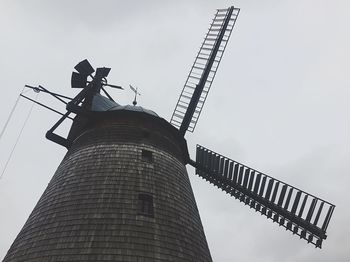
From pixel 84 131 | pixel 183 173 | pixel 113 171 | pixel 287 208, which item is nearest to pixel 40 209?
pixel 113 171

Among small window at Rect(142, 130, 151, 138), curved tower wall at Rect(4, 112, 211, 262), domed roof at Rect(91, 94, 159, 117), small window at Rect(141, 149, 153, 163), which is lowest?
curved tower wall at Rect(4, 112, 211, 262)

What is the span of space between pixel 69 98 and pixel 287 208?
9779 mm

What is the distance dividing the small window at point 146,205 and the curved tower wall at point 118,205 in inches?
0.4

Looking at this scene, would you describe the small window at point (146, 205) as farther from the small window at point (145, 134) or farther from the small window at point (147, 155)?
the small window at point (145, 134)

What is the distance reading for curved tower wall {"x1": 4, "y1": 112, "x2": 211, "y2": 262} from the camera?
27.1ft

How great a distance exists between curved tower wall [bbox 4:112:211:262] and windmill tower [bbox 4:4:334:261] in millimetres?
25

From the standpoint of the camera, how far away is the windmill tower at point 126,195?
8383 millimetres

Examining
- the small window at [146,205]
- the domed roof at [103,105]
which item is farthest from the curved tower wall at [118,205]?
the domed roof at [103,105]

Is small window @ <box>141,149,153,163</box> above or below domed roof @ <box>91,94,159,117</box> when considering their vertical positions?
below

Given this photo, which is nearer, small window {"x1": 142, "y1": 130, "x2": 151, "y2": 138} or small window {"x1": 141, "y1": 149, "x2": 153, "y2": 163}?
small window {"x1": 141, "y1": 149, "x2": 153, "y2": 163}

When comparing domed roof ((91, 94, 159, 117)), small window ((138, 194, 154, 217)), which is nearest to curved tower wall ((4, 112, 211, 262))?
small window ((138, 194, 154, 217))

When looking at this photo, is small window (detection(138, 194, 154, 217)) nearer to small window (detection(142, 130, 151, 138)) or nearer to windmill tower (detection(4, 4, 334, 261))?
windmill tower (detection(4, 4, 334, 261))

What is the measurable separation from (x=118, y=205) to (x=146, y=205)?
846 millimetres

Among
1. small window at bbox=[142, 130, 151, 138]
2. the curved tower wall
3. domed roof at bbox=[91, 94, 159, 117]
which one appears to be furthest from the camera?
domed roof at bbox=[91, 94, 159, 117]
